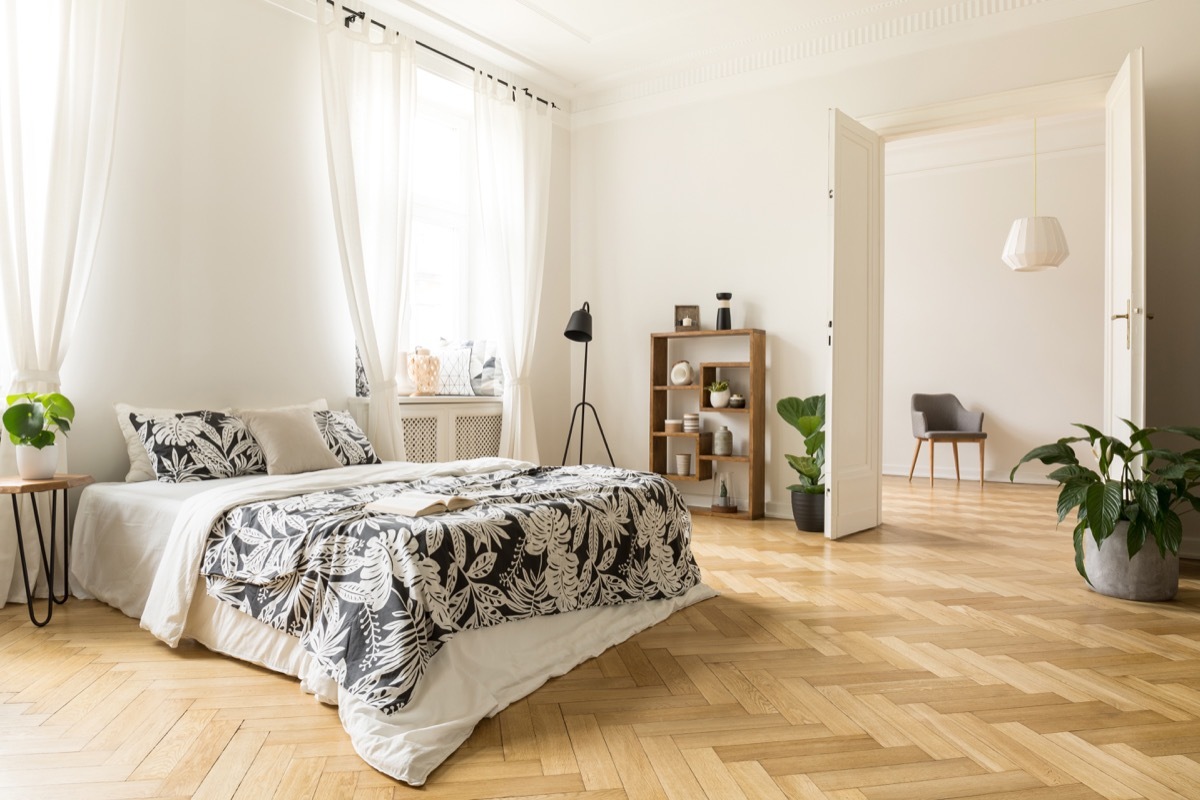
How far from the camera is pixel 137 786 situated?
1.78 metres

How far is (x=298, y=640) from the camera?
2.38 m

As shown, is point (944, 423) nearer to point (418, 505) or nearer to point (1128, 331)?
point (1128, 331)

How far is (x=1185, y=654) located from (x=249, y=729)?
114 inches

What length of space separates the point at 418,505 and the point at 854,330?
10.3ft

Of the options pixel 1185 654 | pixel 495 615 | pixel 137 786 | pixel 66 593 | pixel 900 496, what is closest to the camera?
pixel 137 786

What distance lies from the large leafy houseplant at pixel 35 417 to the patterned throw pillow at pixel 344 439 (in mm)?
1090

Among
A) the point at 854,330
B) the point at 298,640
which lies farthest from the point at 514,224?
the point at 298,640

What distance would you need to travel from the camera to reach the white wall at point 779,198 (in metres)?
4.08

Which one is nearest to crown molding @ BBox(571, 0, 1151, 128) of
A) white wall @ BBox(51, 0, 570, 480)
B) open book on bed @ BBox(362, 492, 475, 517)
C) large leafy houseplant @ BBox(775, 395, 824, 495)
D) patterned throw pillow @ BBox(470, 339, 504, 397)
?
patterned throw pillow @ BBox(470, 339, 504, 397)

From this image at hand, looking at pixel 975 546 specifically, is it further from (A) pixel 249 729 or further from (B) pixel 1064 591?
(A) pixel 249 729

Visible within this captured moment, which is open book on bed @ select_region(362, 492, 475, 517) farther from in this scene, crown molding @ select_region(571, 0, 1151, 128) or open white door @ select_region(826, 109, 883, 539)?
crown molding @ select_region(571, 0, 1151, 128)

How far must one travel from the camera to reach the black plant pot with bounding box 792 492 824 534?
479 cm

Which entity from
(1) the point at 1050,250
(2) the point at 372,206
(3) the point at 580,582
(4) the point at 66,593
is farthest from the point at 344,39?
(1) the point at 1050,250

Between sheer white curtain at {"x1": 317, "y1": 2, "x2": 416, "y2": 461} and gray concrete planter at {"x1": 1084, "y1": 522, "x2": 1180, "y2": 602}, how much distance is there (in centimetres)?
346
